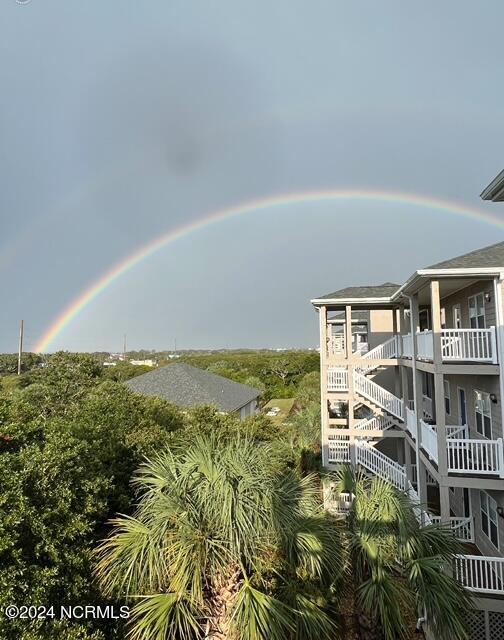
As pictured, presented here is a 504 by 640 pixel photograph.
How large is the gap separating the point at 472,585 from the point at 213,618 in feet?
22.5

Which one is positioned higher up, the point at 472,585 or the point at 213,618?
the point at 213,618

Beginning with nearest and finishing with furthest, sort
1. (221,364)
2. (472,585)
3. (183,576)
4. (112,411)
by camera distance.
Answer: (183,576) → (472,585) → (112,411) → (221,364)

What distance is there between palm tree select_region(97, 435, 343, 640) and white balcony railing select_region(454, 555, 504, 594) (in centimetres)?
482

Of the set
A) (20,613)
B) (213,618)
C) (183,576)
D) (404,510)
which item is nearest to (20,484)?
(20,613)

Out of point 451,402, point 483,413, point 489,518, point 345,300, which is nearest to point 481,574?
point 489,518

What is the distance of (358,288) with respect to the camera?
687 inches

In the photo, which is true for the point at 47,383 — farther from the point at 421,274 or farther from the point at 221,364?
the point at 221,364

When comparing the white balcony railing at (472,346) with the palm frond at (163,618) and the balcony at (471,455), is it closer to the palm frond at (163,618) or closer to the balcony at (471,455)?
the balcony at (471,455)

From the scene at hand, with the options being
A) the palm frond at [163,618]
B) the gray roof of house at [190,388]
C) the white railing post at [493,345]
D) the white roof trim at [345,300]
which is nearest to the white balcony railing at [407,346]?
the white roof trim at [345,300]

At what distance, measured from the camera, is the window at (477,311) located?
10.7m

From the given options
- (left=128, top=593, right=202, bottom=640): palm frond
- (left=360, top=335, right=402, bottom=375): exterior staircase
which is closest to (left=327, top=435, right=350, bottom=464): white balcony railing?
(left=360, top=335, right=402, bottom=375): exterior staircase

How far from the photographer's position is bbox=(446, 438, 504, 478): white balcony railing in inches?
348

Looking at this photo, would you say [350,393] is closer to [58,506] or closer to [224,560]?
[224,560]

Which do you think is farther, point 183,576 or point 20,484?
point 20,484
